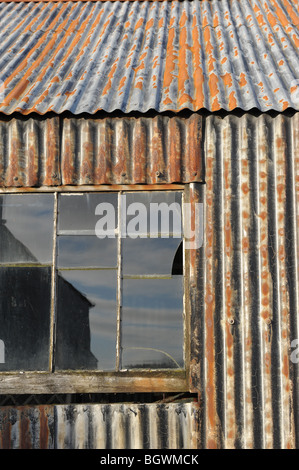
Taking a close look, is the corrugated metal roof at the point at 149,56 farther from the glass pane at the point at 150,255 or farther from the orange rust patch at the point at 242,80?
the glass pane at the point at 150,255

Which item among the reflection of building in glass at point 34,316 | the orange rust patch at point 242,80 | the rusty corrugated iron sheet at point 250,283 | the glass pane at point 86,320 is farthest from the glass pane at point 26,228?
the orange rust patch at point 242,80

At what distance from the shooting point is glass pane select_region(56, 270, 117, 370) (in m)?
4.83

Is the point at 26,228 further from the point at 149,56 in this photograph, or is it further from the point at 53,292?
the point at 149,56

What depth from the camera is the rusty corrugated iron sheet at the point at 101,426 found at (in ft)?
15.3

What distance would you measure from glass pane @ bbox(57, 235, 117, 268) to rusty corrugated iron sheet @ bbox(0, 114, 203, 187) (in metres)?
0.59

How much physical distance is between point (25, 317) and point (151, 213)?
1.67 m

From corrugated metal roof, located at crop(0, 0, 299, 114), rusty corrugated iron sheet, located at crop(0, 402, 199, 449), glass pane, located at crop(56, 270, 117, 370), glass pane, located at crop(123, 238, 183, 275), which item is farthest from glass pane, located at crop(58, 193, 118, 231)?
rusty corrugated iron sheet, located at crop(0, 402, 199, 449)

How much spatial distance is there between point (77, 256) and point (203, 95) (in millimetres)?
2119

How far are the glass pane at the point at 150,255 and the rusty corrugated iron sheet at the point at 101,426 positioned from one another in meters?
1.32

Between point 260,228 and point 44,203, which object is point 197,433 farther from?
point 44,203

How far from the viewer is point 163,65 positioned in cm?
590
